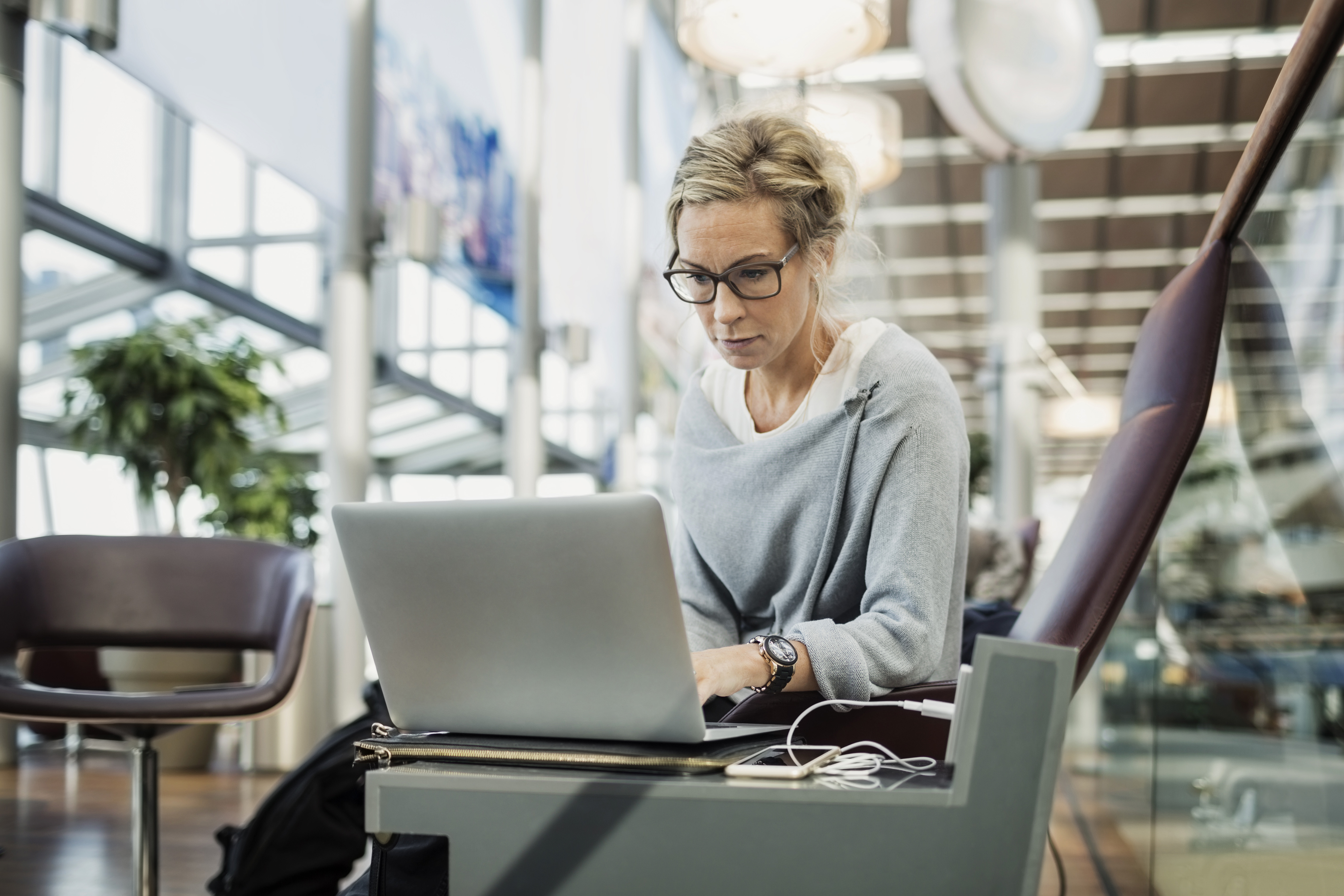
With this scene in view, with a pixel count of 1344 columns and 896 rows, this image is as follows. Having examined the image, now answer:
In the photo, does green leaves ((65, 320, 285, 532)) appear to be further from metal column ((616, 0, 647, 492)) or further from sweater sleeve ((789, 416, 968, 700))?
metal column ((616, 0, 647, 492))

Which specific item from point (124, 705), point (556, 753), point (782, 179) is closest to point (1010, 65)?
point (782, 179)

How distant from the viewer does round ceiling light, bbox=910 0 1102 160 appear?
4758 millimetres

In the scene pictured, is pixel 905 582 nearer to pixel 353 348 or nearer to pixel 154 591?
pixel 154 591

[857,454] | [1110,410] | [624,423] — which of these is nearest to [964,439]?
[857,454]

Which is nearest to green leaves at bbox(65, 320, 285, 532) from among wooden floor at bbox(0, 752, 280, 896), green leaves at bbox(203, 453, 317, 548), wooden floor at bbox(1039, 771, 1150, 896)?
wooden floor at bbox(0, 752, 280, 896)

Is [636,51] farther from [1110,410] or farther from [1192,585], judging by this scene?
[1192,585]

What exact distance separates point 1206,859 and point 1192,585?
56 centimetres

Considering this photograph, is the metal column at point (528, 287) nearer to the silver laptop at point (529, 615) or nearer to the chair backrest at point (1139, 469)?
the chair backrest at point (1139, 469)

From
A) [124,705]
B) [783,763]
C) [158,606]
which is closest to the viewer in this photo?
[783,763]

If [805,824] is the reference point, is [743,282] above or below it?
above

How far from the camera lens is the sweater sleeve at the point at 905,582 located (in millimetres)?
1277

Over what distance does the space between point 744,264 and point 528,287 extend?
19.8 ft

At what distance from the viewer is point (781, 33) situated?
446 centimetres

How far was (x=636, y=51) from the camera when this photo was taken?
360 inches
